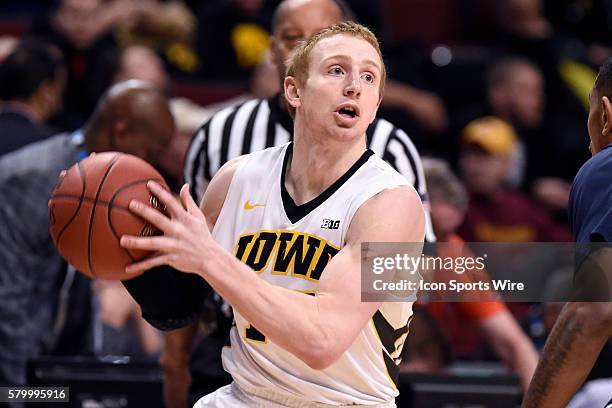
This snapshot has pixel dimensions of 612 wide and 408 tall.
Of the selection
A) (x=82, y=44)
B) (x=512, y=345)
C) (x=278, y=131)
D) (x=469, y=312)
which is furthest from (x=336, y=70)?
(x=82, y=44)

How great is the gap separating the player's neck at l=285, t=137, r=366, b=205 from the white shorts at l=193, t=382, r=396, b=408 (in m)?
0.58

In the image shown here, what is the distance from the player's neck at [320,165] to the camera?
3.23m

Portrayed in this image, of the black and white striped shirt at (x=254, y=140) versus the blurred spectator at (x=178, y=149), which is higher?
the blurred spectator at (x=178, y=149)

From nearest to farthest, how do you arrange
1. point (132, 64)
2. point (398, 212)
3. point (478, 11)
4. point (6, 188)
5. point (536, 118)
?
point (398, 212) → point (6, 188) → point (132, 64) → point (536, 118) → point (478, 11)

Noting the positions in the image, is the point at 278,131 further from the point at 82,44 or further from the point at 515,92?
the point at 515,92

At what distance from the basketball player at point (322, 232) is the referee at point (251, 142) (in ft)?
2.85

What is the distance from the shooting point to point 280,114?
14.2 ft

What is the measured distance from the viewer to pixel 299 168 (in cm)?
330

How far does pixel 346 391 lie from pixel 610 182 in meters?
1.02

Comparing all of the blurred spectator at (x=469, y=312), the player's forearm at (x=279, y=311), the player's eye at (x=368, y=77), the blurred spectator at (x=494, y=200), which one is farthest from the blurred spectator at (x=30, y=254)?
the blurred spectator at (x=494, y=200)

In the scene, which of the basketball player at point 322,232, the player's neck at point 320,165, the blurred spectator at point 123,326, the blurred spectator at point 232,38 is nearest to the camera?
the basketball player at point 322,232

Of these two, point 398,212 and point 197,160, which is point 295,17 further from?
point 398,212

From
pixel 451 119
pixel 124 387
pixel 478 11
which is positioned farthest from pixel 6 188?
pixel 478 11

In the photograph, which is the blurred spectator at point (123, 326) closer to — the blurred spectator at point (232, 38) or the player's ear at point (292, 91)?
the blurred spectator at point (232, 38)
